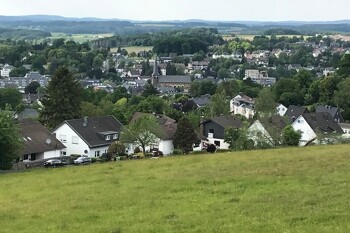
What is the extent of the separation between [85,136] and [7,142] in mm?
15715

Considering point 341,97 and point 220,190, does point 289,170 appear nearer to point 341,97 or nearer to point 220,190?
point 220,190

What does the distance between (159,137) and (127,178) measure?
915 inches

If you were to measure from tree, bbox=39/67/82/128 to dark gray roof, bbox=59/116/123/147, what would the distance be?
6.56 meters

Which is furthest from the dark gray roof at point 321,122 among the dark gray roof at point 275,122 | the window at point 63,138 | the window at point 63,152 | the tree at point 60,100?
the window at point 63,152

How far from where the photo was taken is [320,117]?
58469mm

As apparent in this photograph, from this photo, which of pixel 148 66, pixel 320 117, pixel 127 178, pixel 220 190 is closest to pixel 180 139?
pixel 320 117

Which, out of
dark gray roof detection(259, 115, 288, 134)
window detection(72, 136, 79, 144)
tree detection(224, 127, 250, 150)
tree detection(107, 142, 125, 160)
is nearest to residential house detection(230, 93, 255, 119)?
dark gray roof detection(259, 115, 288, 134)

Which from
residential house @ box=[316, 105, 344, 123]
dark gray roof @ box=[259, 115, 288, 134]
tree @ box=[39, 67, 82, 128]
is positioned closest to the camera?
dark gray roof @ box=[259, 115, 288, 134]

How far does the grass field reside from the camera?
478 inches

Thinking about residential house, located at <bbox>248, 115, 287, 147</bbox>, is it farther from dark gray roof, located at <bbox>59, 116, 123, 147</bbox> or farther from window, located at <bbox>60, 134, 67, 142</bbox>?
window, located at <bbox>60, 134, 67, 142</bbox>

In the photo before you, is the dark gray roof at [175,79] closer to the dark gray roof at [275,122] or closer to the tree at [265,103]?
the tree at [265,103]

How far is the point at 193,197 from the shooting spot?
614 inches

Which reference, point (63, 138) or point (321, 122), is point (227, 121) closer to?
point (321, 122)

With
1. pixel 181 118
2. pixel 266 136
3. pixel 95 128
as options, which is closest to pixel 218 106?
pixel 181 118
